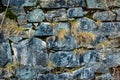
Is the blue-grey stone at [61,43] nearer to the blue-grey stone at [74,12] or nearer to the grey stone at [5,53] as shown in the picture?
the blue-grey stone at [74,12]

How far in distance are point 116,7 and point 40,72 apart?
3.59 ft

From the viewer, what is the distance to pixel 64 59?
3471 mm

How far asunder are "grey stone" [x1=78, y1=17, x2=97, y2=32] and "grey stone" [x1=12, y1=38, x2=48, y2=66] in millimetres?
442

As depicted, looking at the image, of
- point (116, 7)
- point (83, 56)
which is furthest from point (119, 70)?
point (116, 7)

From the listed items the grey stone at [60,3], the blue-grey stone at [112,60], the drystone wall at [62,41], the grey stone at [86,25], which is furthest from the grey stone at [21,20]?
the blue-grey stone at [112,60]

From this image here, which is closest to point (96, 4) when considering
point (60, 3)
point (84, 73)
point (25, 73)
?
point (60, 3)

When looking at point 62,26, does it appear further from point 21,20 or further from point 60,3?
point 21,20

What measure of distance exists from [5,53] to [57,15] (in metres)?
0.68

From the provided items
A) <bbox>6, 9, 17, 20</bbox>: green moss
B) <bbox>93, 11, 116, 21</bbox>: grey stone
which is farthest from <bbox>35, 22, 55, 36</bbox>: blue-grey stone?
<bbox>93, 11, 116, 21</bbox>: grey stone

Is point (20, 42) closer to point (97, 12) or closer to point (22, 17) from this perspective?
point (22, 17)

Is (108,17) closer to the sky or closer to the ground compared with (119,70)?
closer to the sky

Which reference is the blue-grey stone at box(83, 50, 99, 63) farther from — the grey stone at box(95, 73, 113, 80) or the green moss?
the green moss

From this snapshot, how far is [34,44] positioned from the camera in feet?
11.1

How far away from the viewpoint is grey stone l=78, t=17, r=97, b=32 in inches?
136
